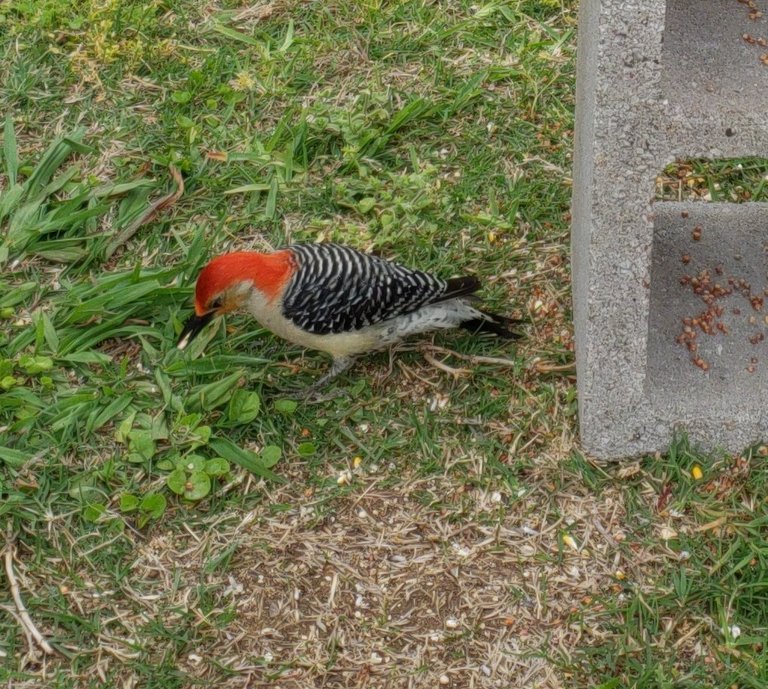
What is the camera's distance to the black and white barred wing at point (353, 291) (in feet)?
15.0

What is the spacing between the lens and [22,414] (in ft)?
14.8

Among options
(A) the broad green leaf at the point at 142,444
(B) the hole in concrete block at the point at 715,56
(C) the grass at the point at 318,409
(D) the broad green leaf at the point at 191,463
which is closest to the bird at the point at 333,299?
(C) the grass at the point at 318,409

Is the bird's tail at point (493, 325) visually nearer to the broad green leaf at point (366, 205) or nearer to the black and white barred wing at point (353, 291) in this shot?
the black and white barred wing at point (353, 291)

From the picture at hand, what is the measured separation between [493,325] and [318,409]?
83 centimetres

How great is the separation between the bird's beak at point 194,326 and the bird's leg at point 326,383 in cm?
47

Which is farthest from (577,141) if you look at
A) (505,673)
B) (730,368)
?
(505,673)

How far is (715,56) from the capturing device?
12.4 ft

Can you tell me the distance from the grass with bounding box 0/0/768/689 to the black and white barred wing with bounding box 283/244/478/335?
0.32 metres

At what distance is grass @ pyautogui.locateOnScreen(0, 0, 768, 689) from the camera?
3.90 metres

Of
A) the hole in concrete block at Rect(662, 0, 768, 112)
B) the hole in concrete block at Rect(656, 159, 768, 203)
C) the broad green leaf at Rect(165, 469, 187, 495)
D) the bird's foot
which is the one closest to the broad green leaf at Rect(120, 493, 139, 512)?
the broad green leaf at Rect(165, 469, 187, 495)

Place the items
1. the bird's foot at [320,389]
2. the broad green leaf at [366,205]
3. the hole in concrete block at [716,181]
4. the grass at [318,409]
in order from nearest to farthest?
the grass at [318,409]
the bird's foot at [320,389]
the broad green leaf at [366,205]
the hole in concrete block at [716,181]

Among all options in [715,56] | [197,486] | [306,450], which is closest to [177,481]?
[197,486]

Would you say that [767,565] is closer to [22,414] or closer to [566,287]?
[566,287]

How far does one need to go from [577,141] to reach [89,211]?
88.3 inches
